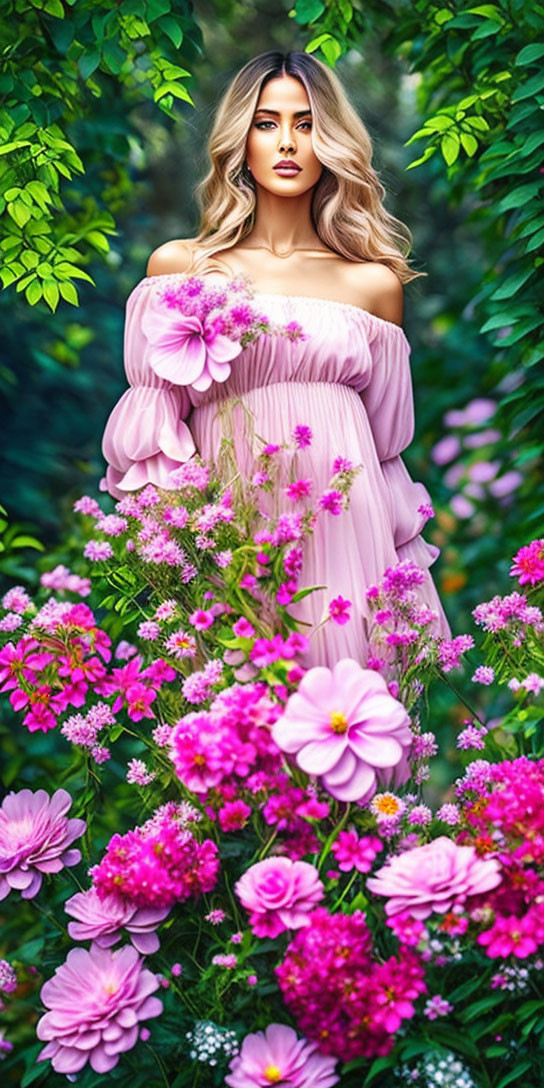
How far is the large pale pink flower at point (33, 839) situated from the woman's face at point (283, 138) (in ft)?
4.72

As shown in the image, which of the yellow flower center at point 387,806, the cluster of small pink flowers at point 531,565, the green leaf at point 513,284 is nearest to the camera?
the yellow flower center at point 387,806

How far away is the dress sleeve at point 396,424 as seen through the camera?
3131 millimetres

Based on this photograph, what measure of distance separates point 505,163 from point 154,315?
107 centimetres

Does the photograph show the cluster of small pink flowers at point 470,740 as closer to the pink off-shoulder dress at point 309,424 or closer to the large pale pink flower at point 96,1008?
the pink off-shoulder dress at point 309,424

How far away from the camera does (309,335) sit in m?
2.90

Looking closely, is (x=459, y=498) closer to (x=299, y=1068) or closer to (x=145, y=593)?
(x=145, y=593)

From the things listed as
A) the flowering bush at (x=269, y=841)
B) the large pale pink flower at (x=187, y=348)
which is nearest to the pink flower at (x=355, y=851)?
the flowering bush at (x=269, y=841)

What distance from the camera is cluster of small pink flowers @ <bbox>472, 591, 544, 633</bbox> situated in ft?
9.38

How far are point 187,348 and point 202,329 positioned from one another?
0.18ft

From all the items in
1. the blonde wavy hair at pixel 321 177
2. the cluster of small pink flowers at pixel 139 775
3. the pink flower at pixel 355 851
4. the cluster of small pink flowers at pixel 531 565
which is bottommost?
the cluster of small pink flowers at pixel 139 775

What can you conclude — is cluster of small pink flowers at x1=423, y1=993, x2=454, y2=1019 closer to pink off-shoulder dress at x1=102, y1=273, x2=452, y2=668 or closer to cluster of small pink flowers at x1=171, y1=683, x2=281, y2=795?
cluster of small pink flowers at x1=171, y1=683, x2=281, y2=795

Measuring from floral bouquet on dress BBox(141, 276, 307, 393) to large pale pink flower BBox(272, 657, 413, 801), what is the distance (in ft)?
2.35

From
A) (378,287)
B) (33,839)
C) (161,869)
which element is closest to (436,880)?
(161,869)

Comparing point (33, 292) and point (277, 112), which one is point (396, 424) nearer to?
point (277, 112)
